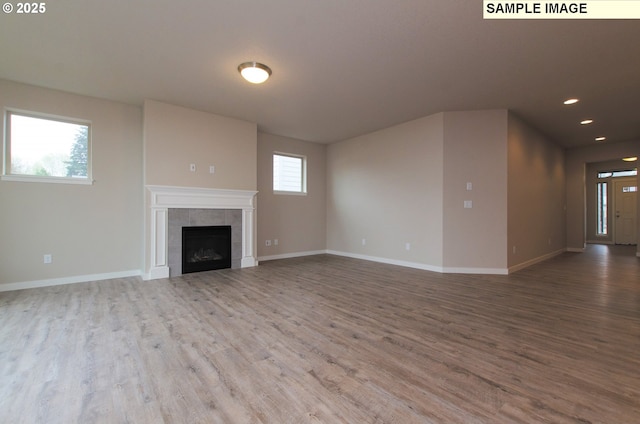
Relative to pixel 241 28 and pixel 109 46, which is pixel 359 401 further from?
pixel 109 46

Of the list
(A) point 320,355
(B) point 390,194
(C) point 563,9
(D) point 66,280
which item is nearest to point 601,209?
(B) point 390,194

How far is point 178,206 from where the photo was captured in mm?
4551

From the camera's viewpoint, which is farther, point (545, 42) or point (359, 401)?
point (545, 42)

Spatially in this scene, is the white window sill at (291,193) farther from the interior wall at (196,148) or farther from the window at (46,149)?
the window at (46,149)

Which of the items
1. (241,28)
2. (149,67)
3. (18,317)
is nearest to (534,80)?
(241,28)

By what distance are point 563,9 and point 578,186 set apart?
6.95 metres

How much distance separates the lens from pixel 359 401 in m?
1.52

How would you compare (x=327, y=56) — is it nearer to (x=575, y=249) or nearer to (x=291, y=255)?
(x=291, y=255)

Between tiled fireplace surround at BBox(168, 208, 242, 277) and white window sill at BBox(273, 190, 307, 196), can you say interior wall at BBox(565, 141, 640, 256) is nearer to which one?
white window sill at BBox(273, 190, 307, 196)

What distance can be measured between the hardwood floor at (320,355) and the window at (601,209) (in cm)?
748

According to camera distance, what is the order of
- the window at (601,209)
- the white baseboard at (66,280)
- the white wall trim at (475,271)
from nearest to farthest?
the white baseboard at (66,280) → the white wall trim at (475,271) → the window at (601,209)

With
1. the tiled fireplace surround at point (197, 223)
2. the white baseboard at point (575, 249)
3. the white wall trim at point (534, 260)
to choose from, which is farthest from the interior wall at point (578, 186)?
the tiled fireplace surround at point (197, 223)

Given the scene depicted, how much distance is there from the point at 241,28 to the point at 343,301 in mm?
3023

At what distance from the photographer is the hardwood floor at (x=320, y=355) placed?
1.46 m
